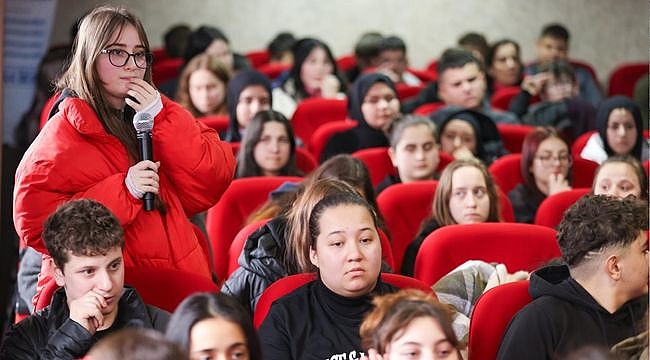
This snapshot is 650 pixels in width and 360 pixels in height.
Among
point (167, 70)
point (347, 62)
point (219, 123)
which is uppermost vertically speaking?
point (347, 62)

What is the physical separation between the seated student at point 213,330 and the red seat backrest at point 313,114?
4.25 meters

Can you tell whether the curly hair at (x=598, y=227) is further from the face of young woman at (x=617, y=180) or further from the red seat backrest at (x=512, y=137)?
the red seat backrest at (x=512, y=137)

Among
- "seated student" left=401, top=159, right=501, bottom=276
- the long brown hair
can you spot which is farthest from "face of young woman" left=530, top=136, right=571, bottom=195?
the long brown hair

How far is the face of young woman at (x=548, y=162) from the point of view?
5.31m

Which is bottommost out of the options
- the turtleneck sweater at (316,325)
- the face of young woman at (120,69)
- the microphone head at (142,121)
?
the turtleneck sweater at (316,325)

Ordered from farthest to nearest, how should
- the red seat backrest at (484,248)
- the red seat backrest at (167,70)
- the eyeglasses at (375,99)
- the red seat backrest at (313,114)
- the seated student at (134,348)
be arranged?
the red seat backrest at (167,70), the red seat backrest at (313,114), the eyeglasses at (375,99), the red seat backrest at (484,248), the seated student at (134,348)

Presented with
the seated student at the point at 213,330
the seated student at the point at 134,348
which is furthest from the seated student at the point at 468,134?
the seated student at the point at 134,348

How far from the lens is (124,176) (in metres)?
3.09

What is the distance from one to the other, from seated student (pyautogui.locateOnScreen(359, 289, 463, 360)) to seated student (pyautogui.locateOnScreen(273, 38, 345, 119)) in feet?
15.9

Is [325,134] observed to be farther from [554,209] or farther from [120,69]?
[120,69]

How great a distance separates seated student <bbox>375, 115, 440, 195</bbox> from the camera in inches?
203

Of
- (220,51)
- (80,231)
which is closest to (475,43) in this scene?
(220,51)

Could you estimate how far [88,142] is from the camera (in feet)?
10.1

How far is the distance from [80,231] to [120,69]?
0.45 m
